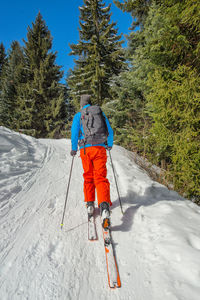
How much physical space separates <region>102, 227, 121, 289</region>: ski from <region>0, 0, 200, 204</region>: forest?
322 centimetres

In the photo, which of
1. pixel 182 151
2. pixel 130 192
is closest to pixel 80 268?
pixel 130 192

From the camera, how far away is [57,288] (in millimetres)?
1488

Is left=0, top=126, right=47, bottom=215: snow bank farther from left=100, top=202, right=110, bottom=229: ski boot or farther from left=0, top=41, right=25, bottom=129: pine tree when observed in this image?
left=0, top=41, right=25, bottom=129: pine tree

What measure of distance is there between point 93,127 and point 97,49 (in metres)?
11.2

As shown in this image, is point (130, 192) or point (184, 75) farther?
point (184, 75)

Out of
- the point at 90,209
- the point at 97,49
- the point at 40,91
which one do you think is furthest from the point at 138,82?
the point at 40,91

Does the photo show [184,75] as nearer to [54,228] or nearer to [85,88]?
[54,228]

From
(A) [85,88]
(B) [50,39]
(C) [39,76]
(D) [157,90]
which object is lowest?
(D) [157,90]

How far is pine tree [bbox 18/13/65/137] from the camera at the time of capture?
50.9 ft

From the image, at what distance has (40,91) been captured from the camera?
51.0 feet

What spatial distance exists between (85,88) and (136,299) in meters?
12.7

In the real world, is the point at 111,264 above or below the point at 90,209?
below

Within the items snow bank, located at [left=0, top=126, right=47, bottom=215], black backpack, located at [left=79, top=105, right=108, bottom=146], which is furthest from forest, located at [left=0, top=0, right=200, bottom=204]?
snow bank, located at [left=0, top=126, right=47, bottom=215]

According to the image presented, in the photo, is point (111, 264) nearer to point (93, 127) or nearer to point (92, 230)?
point (92, 230)
